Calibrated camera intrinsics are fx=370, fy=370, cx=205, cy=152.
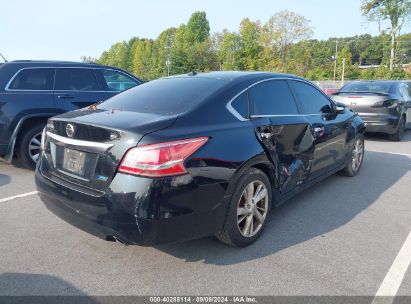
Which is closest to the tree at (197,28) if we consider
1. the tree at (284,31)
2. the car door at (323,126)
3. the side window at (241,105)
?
the tree at (284,31)

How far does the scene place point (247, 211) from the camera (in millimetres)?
3334

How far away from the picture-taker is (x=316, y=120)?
4449 mm

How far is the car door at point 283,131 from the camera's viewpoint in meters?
3.55

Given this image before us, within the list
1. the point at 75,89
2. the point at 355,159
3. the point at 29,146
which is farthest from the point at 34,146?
the point at 355,159

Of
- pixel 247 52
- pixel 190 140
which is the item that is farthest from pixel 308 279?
pixel 247 52

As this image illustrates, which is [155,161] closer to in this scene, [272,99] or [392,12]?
[272,99]

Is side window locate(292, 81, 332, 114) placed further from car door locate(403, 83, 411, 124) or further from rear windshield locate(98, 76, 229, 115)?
car door locate(403, 83, 411, 124)

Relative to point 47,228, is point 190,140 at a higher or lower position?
higher

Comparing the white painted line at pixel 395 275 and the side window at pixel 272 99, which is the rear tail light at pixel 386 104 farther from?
the white painted line at pixel 395 275

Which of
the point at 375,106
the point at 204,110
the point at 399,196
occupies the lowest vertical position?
the point at 399,196

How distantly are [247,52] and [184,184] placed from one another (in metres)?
54.4

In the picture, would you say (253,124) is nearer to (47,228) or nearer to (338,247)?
(338,247)

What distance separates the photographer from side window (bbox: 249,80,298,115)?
11.8ft

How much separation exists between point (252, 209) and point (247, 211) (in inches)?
2.8
